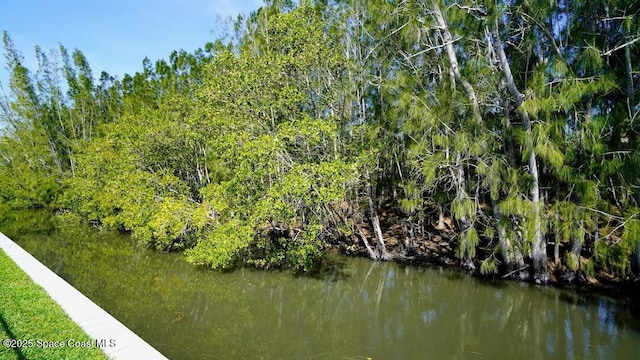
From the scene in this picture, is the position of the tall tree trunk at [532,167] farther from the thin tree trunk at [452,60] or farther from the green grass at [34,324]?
the green grass at [34,324]

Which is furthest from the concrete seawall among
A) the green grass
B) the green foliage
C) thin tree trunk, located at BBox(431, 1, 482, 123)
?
thin tree trunk, located at BBox(431, 1, 482, 123)

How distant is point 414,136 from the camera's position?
33.5 ft

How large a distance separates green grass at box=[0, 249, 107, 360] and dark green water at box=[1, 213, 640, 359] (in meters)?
1.52

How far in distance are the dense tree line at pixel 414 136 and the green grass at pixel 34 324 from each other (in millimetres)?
3945

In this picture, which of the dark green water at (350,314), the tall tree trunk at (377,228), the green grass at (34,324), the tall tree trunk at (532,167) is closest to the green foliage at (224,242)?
the dark green water at (350,314)

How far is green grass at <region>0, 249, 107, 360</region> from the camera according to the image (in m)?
4.02

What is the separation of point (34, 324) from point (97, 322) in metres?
0.68

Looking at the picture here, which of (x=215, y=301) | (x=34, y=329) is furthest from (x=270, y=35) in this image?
(x=34, y=329)

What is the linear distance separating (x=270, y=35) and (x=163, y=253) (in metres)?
7.85

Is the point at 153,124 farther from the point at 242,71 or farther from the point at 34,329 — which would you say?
the point at 34,329

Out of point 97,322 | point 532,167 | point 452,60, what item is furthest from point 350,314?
point 452,60

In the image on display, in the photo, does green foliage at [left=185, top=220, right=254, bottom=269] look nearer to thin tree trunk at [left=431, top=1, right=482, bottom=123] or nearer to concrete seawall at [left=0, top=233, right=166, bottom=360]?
concrete seawall at [left=0, top=233, right=166, bottom=360]

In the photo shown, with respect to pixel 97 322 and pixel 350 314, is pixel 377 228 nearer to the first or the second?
pixel 350 314

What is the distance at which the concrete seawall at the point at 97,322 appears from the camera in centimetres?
436
